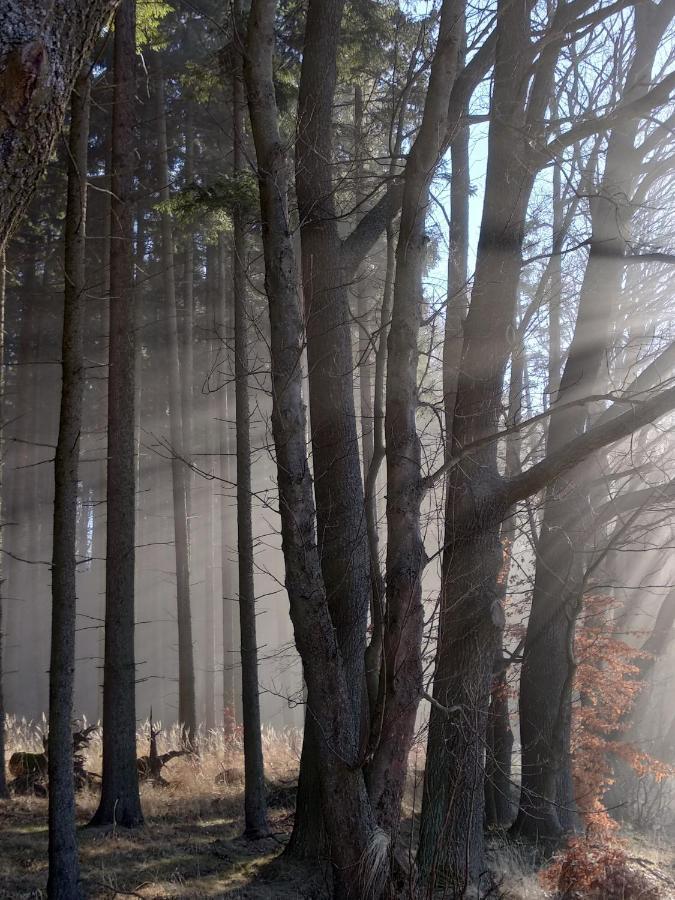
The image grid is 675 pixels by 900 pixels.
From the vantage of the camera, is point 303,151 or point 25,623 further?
→ point 25,623

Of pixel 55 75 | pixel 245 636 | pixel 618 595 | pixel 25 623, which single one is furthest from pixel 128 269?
pixel 25 623

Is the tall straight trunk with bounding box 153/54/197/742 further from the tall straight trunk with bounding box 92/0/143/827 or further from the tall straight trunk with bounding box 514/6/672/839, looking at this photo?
the tall straight trunk with bounding box 514/6/672/839

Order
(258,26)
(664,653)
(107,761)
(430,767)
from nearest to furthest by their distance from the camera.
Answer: (258,26) < (430,767) < (107,761) < (664,653)

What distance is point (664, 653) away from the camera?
13.7 meters

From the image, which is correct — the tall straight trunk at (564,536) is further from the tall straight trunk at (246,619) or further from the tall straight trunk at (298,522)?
the tall straight trunk at (298,522)

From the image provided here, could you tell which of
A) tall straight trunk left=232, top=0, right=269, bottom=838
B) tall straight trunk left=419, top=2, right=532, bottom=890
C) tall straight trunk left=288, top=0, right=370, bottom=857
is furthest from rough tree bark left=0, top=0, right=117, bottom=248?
tall straight trunk left=232, top=0, right=269, bottom=838

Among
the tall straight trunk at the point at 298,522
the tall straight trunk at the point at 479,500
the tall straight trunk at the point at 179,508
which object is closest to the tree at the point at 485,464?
the tall straight trunk at the point at 479,500

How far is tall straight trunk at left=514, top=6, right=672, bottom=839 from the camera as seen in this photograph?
9406 mm

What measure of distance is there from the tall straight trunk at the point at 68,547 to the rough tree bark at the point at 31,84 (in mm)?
4944

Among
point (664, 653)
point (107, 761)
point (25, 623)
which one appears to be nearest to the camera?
point (107, 761)

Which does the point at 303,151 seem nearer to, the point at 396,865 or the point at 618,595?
the point at 396,865

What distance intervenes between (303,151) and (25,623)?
88.0ft

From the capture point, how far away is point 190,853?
8461 millimetres

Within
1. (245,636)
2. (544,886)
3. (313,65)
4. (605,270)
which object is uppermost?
(313,65)
